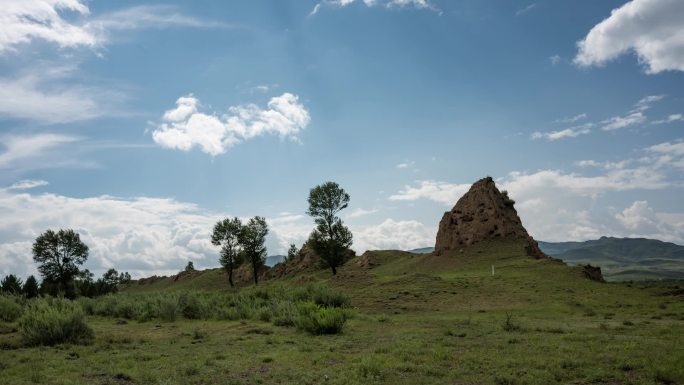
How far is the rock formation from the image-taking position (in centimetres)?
5894

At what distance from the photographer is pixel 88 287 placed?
287 ft

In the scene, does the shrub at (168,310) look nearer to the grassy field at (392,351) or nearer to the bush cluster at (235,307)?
the bush cluster at (235,307)

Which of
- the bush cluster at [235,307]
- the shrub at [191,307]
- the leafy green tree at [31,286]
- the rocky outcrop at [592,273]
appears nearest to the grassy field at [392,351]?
the bush cluster at [235,307]

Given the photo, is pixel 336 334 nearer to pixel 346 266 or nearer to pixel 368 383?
pixel 368 383

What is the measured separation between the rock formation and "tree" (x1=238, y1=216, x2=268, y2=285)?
37100 mm

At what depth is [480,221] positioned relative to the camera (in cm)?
6019

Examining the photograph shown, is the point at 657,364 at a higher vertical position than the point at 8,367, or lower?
lower

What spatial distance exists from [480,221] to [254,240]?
44430 mm

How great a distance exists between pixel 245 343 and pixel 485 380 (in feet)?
31.4

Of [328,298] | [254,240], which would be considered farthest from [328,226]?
[328,298]

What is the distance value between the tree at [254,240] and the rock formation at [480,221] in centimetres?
3710

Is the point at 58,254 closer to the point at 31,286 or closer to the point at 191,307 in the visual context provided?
the point at 31,286

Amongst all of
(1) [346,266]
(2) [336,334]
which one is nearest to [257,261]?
(1) [346,266]

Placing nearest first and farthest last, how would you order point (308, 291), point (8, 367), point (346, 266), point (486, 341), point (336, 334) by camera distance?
point (8, 367) → point (486, 341) → point (336, 334) → point (308, 291) → point (346, 266)
